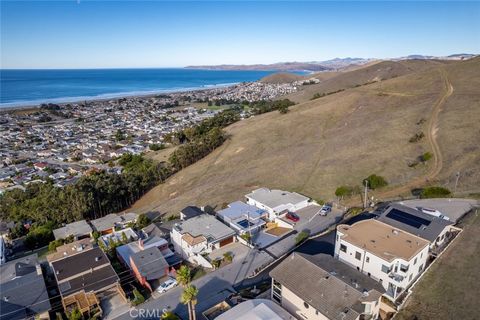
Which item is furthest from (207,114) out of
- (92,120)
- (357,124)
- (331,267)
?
(331,267)

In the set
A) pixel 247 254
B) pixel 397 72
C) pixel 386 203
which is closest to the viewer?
pixel 247 254

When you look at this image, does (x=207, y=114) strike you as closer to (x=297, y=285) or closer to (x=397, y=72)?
(x=397, y=72)

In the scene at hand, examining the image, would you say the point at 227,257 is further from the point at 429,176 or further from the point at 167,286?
the point at 429,176

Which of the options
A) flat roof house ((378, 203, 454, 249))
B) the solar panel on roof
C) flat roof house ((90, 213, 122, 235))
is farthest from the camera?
flat roof house ((90, 213, 122, 235))

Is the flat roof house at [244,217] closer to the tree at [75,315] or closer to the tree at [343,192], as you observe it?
the tree at [343,192]

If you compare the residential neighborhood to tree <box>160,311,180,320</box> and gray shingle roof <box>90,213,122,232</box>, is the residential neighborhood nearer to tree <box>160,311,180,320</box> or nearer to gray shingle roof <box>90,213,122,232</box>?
gray shingle roof <box>90,213,122,232</box>

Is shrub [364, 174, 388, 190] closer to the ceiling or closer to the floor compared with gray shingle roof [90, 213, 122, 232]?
closer to the ceiling

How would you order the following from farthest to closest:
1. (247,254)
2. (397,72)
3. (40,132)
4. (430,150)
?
(397,72) < (40,132) < (430,150) < (247,254)

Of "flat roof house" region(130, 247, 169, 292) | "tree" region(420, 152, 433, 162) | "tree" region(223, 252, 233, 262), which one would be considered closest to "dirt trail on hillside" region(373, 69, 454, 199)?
"tree" region(420, 152, 433, 162)

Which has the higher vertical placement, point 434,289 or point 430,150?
point 430,150
